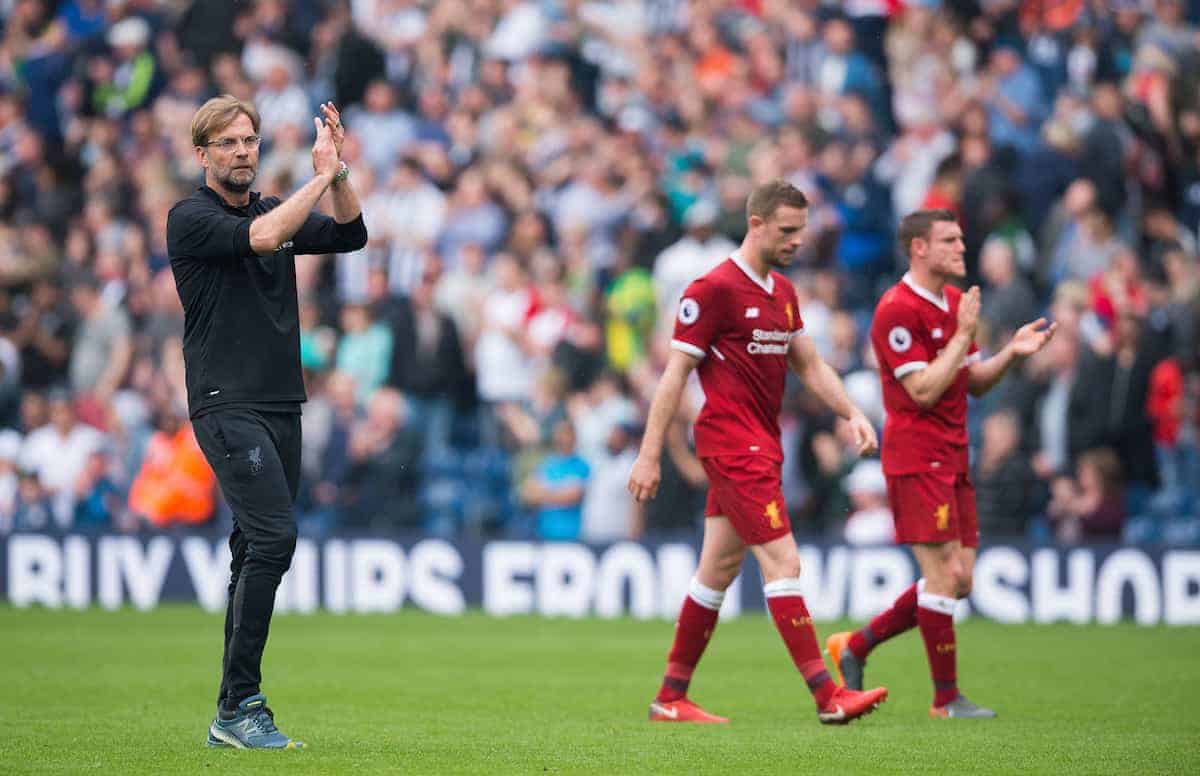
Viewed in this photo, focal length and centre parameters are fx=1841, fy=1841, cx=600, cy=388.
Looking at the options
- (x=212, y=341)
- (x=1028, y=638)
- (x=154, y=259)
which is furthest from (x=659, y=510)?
(x=212, y=341)

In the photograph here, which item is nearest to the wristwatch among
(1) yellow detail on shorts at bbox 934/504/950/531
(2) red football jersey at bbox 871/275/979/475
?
(2) red football jersey at bbox 871/275/979/475

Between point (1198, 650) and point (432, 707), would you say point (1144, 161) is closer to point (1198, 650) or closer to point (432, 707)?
point (1198, 650)

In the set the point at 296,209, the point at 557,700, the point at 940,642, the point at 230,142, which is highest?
the point at 230,142

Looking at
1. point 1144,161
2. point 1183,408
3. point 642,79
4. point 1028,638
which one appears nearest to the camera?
point 1028,638

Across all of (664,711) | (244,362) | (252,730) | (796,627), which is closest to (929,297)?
(796,627)

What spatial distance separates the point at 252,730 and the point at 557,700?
300 cm

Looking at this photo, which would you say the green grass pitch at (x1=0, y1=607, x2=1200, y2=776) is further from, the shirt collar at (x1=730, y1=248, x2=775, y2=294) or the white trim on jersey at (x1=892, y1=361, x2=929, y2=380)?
the shirt collar at (x1=730, y1=248, x2=775, y2=294)

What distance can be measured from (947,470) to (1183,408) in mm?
7714

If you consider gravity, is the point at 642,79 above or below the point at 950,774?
above

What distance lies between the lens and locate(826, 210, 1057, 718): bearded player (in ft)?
31.9

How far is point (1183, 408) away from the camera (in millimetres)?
16703

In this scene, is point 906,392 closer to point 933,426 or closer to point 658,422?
point 933,426

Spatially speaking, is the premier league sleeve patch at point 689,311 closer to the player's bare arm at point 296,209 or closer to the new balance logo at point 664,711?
the new balance logo at point 664,711

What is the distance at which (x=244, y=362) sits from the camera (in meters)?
8.03
